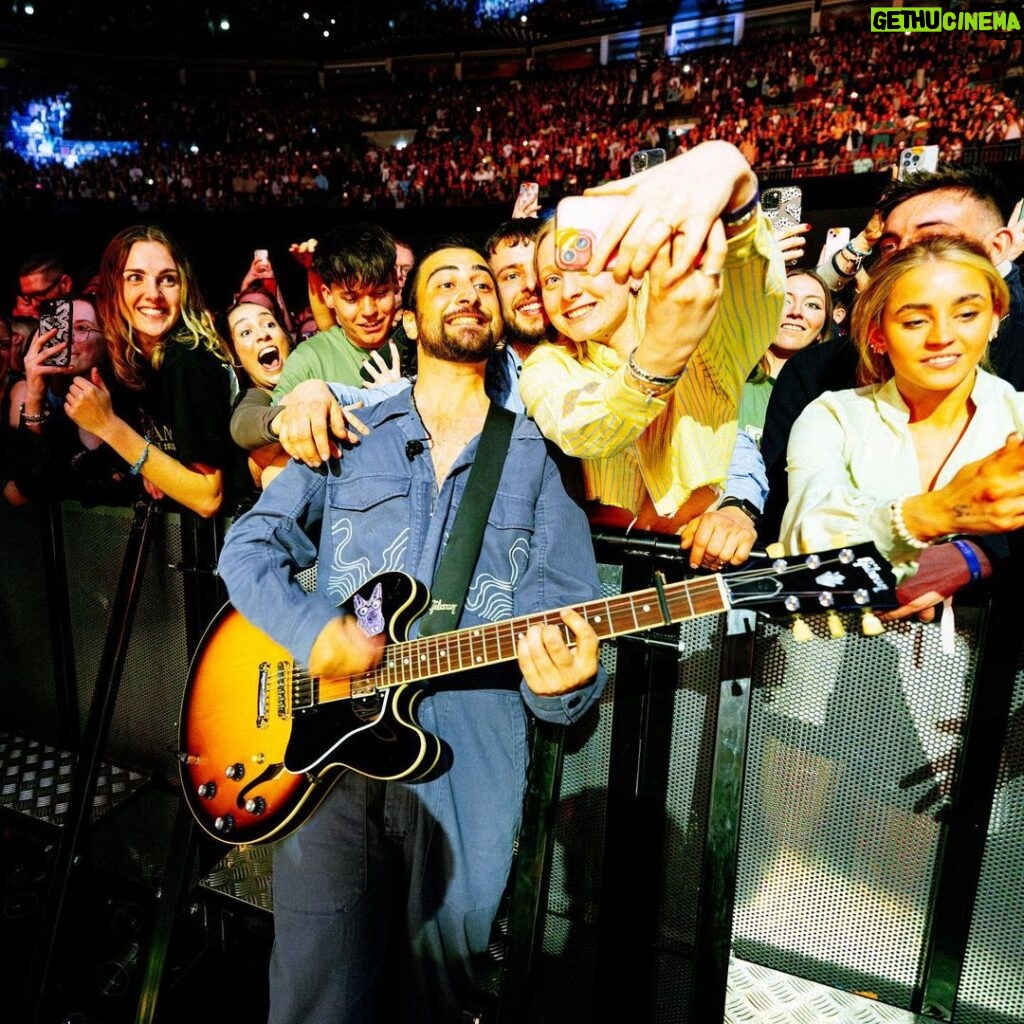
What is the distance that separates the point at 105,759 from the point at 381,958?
1929 millimetres

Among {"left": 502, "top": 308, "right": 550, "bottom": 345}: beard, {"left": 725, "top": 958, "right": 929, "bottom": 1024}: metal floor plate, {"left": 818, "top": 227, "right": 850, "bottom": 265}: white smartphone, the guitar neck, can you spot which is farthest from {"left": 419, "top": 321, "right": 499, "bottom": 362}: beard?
{"left": 818, "top": 227, "right": 850, "bottom": 265}: white smartphone

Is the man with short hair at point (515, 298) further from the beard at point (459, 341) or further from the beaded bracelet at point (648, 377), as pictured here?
the beaded bracelet at point (648, 377)

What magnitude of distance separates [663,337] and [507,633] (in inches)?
33.3

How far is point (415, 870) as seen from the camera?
1881 mm

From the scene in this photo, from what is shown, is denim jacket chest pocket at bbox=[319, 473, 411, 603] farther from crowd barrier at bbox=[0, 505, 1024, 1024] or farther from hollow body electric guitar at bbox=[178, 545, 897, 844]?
crowd barrier at bbox=[0, 505, 1024, 1024]

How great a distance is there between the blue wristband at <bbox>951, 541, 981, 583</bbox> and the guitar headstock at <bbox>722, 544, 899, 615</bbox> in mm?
227

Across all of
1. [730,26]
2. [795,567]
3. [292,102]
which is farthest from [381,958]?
[292,102]

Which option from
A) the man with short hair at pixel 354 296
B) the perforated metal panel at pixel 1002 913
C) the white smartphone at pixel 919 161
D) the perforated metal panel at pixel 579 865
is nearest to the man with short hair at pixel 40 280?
the man with short hair at pixel 354 296

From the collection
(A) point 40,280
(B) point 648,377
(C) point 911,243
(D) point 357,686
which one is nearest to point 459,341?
(B) point 648,377

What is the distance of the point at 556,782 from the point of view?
1.82 m

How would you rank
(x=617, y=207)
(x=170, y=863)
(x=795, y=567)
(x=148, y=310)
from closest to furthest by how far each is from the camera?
(x=617, y=207) < (x=795, y=567) < (x=170, y=863) < (x=148, y=310)

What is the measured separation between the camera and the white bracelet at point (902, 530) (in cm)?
136

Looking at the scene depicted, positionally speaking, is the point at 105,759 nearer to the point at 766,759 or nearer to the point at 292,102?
the point at 766,759

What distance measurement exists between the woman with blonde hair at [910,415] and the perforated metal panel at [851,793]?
0.33 meters
